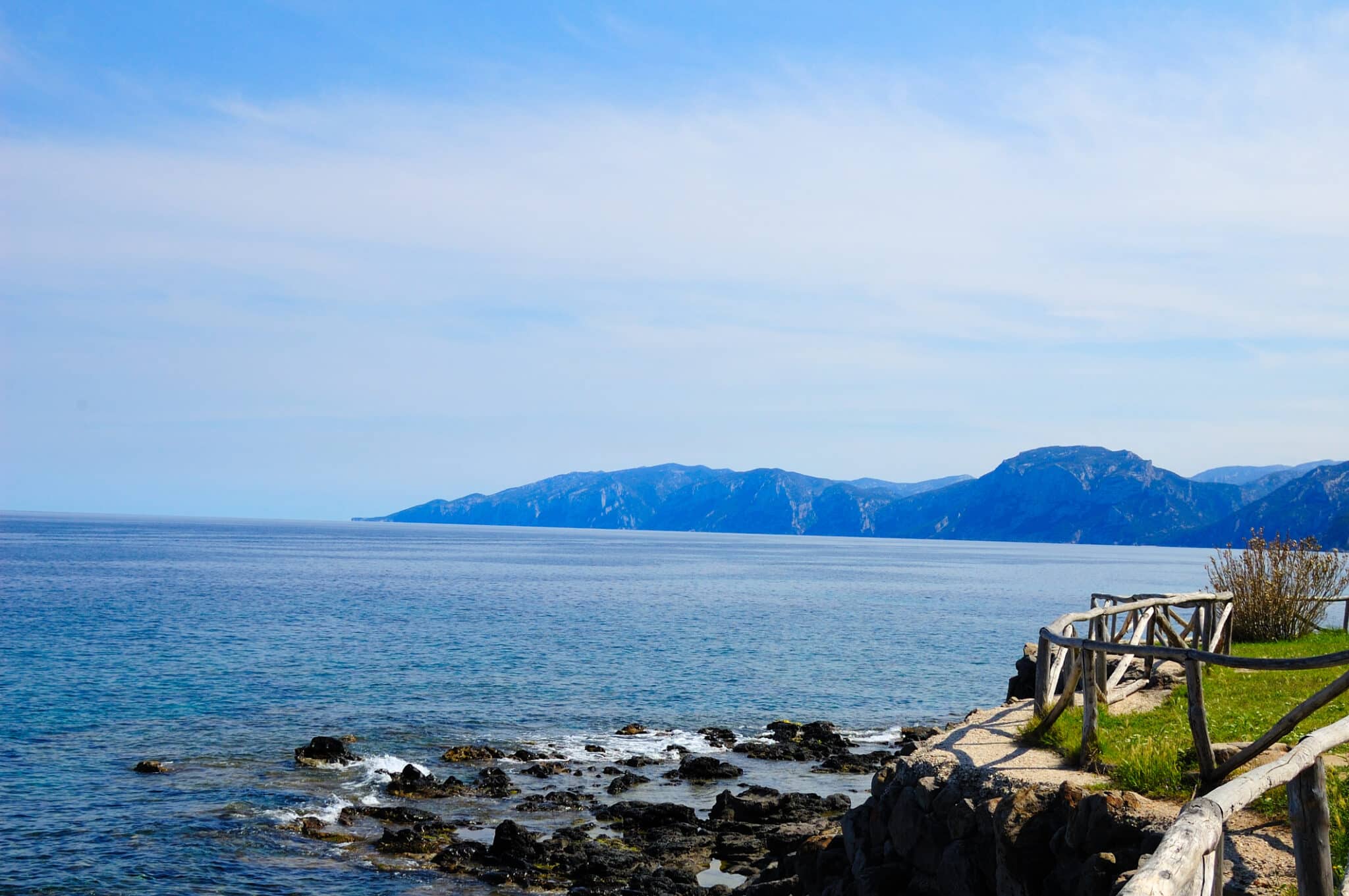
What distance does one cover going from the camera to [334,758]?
1114 inches

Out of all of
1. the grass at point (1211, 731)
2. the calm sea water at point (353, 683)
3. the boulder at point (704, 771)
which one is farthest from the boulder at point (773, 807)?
A: the grass at point (1211, 731)

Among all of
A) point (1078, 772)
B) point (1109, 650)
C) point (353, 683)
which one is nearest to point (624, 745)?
point (353, 683)

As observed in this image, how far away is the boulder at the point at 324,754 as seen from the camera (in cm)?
2802

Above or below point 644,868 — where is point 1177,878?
above

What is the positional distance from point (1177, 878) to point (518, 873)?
59.5 ft

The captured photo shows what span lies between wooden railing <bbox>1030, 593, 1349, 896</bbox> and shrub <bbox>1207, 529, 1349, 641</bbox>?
4741mm

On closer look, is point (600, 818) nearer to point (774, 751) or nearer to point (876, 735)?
point (774, 751)

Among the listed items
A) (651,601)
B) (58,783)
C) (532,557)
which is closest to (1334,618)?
(651,601)

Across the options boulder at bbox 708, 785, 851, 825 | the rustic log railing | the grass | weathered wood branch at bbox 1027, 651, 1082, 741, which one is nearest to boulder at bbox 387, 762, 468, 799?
boulder at bbox 708, 785, 851, 825

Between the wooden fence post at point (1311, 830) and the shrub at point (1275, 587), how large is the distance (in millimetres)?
21130

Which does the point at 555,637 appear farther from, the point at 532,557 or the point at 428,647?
the point at 532,557

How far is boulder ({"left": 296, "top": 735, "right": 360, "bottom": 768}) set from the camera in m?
28.0

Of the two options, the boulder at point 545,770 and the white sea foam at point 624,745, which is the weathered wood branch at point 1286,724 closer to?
the boulder at point 545,770

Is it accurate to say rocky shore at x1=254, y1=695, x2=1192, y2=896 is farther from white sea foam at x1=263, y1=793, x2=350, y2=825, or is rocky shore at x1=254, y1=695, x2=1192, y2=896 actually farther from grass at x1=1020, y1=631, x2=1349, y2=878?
grass at x1=1020, y1=631, x2=1349, y2=878
